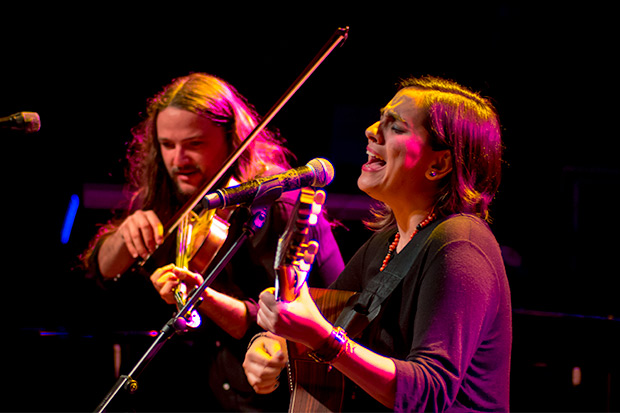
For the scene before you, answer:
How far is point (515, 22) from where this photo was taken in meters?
4.05

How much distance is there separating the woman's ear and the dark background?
1.96 metres

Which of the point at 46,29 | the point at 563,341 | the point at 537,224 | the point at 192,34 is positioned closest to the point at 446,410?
the point at 563,341

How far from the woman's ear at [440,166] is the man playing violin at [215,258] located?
0.74 m

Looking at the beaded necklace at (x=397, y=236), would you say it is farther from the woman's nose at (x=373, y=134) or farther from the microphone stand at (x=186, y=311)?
the microphone stand at (x=186, y=311)

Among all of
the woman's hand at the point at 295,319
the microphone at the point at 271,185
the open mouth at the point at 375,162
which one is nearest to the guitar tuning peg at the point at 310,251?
the woman's hand at the point at 295,319

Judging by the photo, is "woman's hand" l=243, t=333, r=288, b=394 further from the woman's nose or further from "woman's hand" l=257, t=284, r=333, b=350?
the woman's nose

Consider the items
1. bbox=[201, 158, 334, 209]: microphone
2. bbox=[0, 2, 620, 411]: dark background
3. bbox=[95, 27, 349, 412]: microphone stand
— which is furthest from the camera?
bbox=[0, 2, 620, 411]: dark background

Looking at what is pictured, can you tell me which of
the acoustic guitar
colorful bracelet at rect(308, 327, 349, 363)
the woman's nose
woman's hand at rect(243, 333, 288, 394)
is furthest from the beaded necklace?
colorful bracelet at rect(308, 327, 349, 363)

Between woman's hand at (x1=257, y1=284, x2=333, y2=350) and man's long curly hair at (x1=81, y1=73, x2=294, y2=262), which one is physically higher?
man's long curly hair at (x1=81, y1=73, x2=294, y2=262)

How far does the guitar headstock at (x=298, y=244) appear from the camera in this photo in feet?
3.39

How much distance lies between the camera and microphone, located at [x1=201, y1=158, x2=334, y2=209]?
4.39 ft

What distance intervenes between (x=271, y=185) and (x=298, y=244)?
370mm

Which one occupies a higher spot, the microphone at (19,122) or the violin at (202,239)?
the microphone at (19,122)

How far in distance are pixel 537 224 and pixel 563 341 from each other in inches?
48.9
